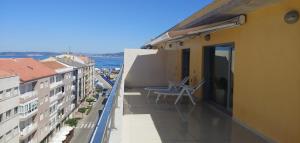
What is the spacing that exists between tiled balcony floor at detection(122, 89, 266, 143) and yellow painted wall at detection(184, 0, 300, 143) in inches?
17.6

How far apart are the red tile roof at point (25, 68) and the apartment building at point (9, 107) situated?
8.27 feet

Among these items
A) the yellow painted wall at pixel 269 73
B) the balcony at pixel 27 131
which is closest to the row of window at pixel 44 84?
the balcony at pixel 27 131

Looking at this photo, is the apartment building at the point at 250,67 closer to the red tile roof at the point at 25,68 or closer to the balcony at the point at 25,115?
the balcony at the point at 25,115

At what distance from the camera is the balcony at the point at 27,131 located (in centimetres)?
2844

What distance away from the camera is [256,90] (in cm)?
529

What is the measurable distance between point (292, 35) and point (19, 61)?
118ft

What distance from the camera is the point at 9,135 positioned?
25250mm

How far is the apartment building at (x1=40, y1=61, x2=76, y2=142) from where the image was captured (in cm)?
3825

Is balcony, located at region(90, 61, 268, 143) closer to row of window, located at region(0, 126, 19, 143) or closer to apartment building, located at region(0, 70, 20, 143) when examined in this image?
apartment building, located at region(0, 70, 20, 143)

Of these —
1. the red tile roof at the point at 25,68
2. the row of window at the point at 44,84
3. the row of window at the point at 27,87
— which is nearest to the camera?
the row of window at the point at 27,87

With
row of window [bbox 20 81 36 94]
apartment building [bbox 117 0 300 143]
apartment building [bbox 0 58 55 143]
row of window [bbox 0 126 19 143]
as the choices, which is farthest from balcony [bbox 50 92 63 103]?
apartment building [bbox 117 0 300 143]

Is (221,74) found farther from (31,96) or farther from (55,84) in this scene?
(55,84)

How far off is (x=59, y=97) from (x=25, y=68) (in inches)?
414

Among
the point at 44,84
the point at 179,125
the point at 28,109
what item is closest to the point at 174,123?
the point at 179,125
